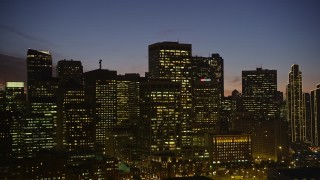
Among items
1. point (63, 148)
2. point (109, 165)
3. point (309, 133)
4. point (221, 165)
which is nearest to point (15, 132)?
point (63, 148)

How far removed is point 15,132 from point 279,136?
121 feet

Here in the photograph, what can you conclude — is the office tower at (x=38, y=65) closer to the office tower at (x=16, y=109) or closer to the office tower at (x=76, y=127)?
the office tower at (x=16, y=109)

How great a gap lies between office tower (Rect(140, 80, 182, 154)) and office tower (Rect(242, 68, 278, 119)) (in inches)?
1389

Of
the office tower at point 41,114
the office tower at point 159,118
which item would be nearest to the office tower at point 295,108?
the office tower at point 159,118

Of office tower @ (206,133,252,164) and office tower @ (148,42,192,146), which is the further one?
office tower @ (148,42,192,146)

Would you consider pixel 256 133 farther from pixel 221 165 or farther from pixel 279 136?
pixel 221 165

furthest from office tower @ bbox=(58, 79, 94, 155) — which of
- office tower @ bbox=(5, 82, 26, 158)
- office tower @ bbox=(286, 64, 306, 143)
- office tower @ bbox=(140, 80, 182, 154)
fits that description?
office tower @ bbox=(286, 64, 306, 143)

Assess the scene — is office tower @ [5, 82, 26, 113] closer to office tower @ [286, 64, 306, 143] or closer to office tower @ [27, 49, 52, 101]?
office tower @ [27, 49, 52, 101]

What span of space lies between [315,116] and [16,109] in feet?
166

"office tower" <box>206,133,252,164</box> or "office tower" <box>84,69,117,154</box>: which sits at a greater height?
"office tower" <box>84,69,117,154</box>

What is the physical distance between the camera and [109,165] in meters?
48.2

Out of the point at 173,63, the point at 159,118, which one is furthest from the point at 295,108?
the point at 159,118

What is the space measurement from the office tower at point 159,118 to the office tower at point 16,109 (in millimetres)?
15898

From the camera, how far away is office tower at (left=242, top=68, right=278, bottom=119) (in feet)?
320
